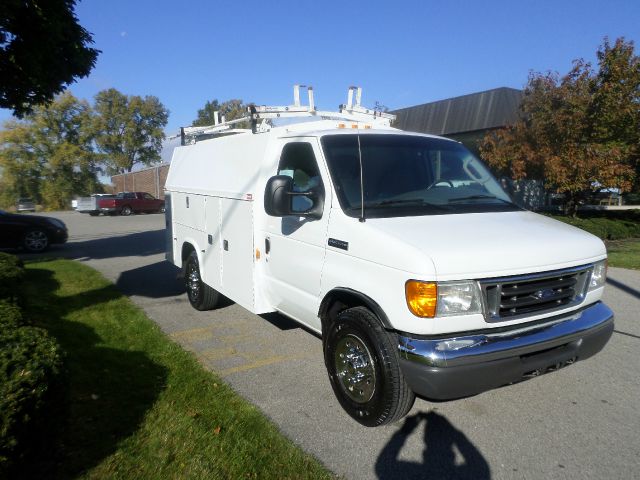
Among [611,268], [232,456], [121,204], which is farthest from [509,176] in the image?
[121,204]

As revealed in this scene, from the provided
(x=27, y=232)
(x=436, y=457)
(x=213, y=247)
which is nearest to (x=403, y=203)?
(x=436, y=457)

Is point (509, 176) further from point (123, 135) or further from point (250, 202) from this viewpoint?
point (123, 135)

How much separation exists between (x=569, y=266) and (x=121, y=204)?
33270 mm

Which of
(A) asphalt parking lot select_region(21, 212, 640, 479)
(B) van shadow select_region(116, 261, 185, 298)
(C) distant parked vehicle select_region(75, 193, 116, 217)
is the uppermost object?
(A) asphalt parking lot select_region(21, 212, 640, 479)

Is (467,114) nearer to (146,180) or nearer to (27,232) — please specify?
(27,232)

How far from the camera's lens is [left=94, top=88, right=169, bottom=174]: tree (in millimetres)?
54750

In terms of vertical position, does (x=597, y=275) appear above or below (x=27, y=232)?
above

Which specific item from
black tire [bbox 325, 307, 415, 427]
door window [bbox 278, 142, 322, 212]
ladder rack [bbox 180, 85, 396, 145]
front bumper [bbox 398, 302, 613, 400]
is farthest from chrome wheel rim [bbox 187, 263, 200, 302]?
front bumper [bbox 398, 302, 613, 400]

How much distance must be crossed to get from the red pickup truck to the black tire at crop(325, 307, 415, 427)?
32.1 metres

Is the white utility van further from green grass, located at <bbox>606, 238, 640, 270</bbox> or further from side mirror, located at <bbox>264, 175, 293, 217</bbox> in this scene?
green grass, located at <bbox>606, 238, 640, 270</bbox>

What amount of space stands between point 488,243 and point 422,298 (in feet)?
2.05

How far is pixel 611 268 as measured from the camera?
9859 mm

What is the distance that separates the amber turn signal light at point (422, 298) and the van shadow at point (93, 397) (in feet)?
7.28

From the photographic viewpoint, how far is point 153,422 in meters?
3.59
